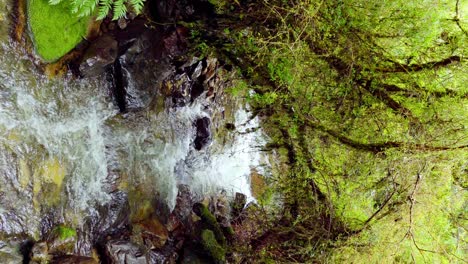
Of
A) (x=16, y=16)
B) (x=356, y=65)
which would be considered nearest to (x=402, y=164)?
(x=356, y=65)

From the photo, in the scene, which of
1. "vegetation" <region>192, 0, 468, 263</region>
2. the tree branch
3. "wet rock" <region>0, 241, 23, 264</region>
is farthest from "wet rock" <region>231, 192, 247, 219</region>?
"wet rock" <region>0, 241, 23, 264</region>

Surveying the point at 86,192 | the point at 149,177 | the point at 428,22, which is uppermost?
the point at 428,22

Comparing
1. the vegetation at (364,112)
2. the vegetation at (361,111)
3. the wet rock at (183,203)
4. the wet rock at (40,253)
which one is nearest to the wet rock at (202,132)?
the wet rock at (183,203)

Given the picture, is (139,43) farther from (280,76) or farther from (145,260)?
(145,260)

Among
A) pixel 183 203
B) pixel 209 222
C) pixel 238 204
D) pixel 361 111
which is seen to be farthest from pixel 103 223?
pixel 361 111

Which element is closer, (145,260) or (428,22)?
(428,22)

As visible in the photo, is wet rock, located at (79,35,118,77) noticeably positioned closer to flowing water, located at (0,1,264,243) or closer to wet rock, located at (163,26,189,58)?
flowing water, located at (0,1,264,243)
